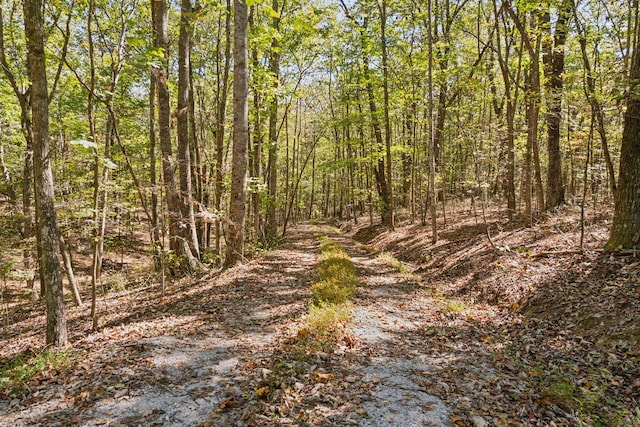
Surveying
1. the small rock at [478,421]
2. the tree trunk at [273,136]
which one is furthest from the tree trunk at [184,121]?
the small rock at [478,421]

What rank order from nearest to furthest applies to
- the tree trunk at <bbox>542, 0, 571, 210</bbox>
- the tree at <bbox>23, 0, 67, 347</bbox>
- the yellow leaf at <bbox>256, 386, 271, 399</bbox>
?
the yellow leaf at <bbox>256, 386, 271, 399</bbox> → the tree at <bbox>23, 0, 67, 347</bbox> → the tree trunk at <bbox>542, 0, 571, 210</bbox>

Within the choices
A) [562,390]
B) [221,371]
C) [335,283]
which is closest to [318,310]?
[335,283]

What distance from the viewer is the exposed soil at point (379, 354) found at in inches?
143

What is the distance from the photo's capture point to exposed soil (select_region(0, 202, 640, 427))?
3627 millimetres

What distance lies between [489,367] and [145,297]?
25.9ft

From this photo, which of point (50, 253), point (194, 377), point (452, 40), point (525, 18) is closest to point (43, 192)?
point (50, 253)

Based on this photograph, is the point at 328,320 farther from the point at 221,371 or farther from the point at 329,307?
the point at 221,371

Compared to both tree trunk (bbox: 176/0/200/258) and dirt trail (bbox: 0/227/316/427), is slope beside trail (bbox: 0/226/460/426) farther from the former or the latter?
tree trunk (bbox: 176/0/200/258)

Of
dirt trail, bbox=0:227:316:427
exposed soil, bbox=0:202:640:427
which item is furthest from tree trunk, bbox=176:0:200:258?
dirt trail, bbox=0:227:316:427

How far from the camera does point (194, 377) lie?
4184 millimetres

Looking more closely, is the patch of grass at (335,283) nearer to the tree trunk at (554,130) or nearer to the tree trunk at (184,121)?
the tree trunk at (184,121)

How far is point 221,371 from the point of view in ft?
14.3

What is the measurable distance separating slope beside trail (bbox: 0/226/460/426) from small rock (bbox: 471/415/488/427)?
1.00ft

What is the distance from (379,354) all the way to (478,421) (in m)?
1.67
